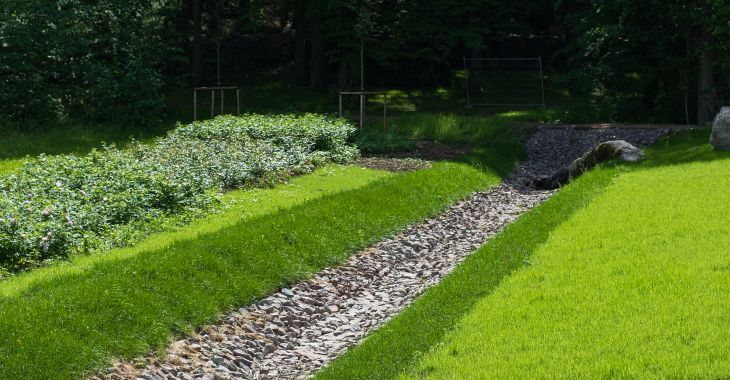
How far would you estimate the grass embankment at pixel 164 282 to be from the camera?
1138 centimetres

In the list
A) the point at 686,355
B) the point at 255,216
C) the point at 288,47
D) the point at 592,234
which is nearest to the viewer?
the point at 686,355

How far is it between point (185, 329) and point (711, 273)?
6.85m

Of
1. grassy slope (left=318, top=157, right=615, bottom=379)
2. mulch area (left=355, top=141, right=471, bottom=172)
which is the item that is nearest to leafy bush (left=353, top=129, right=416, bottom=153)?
mulch area (left=355, top=141, right=471, bottom=172)

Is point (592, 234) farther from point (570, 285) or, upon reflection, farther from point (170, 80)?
point (170, 80)

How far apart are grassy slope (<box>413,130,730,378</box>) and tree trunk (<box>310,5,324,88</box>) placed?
1086 inches

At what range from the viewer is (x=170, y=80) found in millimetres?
44000

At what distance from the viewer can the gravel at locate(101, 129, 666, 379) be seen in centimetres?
1249

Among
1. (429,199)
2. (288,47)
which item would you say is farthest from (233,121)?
(288,47)

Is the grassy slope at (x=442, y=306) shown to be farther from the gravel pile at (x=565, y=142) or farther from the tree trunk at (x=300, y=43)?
the tree trunk at (x=300, y=43)

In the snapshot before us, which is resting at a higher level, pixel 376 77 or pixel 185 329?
pixel 376 77

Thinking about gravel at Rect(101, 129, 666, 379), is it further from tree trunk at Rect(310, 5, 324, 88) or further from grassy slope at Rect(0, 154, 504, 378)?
tree trunk at Rect(310, 5, 324, 88)

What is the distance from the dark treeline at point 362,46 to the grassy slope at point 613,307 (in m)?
17.1

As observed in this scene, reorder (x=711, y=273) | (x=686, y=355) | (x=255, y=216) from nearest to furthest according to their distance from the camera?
(x=686, y=355) < (x=711, y=273) < (x=255, y=216)

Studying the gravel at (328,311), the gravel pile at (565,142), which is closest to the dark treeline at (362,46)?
the gravel pile at (565,142)
